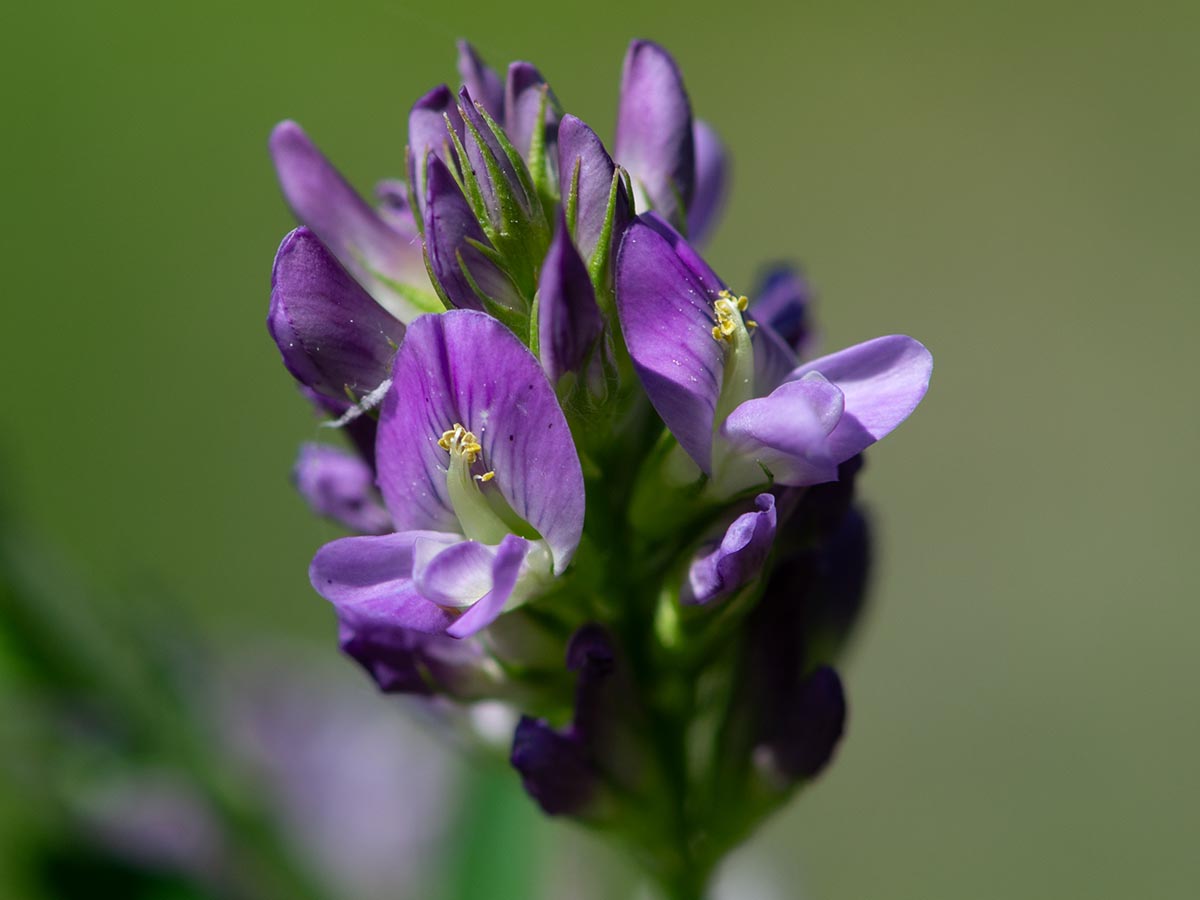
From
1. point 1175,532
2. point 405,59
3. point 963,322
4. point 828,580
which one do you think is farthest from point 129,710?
point 405,59

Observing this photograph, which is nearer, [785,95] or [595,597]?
[595,597]

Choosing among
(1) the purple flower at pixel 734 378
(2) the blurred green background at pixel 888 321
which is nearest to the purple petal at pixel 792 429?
(1) the purple flower at pixel 734 378

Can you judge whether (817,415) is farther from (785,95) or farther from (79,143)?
(79,143)

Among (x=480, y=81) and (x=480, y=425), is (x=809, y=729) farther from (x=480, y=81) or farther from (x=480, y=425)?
(x=480, y=81)

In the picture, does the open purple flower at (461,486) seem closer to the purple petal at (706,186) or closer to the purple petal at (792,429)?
the purple petal at (792,429)

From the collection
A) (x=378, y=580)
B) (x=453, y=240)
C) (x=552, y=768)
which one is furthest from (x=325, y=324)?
(x=552, y=768)

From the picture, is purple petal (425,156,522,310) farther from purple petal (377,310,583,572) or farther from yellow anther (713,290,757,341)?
yellow anther (713,290,757,341)
